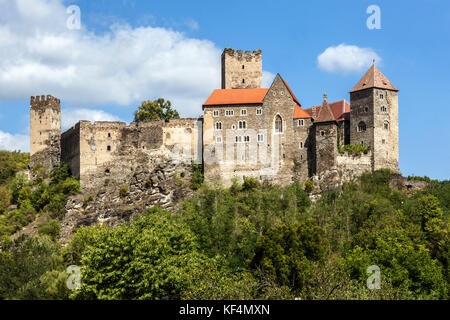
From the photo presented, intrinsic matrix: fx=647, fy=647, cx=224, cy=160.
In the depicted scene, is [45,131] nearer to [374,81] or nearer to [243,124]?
[243,124]

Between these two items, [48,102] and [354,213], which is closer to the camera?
[354,213]

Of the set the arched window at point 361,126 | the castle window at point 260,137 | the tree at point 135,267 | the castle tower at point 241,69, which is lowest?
the tree at point 135,267

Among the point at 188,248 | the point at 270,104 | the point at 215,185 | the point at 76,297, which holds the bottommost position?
the point at 76,297

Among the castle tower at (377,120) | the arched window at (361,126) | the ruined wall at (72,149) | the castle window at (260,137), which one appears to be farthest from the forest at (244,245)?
the castle window at (260,137)

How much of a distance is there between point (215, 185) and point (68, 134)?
75.5ft

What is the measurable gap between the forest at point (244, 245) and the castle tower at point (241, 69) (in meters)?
17.2

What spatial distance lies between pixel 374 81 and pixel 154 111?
31.9m

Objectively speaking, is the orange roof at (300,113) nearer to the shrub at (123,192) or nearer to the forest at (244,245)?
the forest at (244,245)

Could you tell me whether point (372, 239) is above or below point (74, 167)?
below

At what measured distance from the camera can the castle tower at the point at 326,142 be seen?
7325 centimetres

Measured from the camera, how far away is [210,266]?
49062 millimetres

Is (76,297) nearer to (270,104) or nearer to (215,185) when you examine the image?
(215,185)
